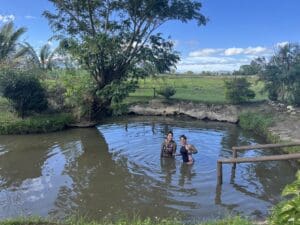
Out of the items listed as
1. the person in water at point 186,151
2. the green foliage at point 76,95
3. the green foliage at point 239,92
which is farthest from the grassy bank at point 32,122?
the green foliage at point 239,92

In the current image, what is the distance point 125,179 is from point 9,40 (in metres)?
19.9

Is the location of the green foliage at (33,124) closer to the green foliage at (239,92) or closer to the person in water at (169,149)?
the person in water at (169,149)

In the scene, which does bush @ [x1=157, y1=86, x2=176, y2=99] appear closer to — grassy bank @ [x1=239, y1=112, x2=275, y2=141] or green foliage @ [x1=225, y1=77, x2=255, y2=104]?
green foliage @ [x1=225, y1=77, x2=255, y2=104]

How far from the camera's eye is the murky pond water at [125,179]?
9.01 meters

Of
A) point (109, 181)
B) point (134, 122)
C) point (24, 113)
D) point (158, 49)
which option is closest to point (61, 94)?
point (24, 113)

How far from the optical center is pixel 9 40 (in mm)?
27125

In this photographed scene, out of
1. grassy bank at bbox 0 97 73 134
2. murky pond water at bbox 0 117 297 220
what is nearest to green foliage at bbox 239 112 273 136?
murky pond water at bbox 0 117 297 220

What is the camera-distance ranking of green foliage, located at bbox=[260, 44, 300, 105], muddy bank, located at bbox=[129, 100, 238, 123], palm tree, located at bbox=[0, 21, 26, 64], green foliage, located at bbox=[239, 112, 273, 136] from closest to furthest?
green foliage, located at bbox=[239, 112, 273, 136], green foliage, located at bbox=[260, 44, 300, 105], muddy bank, located at bbox=[129, 100, 238, 123], palm tree, located at bbox=[0, 21, 26, 64]

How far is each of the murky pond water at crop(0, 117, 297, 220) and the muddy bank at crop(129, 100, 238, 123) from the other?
5.40m

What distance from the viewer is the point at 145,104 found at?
2517cm

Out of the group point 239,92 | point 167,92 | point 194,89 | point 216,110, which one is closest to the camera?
point 216,110

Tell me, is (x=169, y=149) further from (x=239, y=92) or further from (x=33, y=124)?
(x=239, y=92)

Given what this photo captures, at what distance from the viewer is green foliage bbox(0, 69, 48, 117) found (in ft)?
63.3

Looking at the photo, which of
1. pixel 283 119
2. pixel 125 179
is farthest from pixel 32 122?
pixel 283 119
